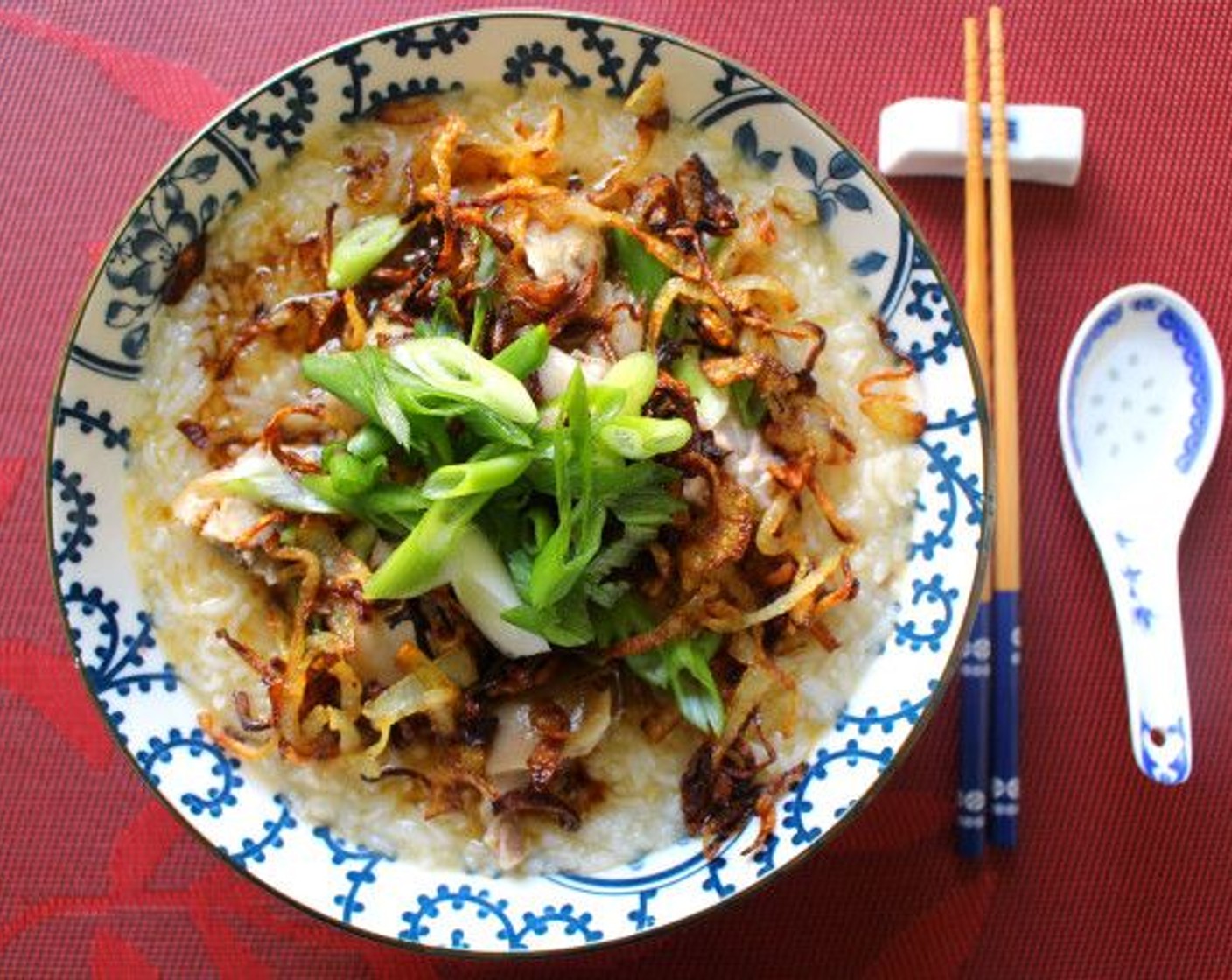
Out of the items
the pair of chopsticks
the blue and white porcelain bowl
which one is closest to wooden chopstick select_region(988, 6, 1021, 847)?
the pair of chopsticks

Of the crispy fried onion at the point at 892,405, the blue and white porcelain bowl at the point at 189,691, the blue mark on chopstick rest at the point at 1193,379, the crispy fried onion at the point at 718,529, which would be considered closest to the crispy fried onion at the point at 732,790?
the blue and white porcelain bowl at the point at 189,691

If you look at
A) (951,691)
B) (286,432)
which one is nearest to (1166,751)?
(951,691)

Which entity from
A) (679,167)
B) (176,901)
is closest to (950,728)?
(679,167)

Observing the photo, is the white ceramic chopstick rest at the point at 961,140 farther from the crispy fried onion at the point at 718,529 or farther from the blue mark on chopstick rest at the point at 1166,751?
the blue mark on chopstick rest at the point at 1166,751

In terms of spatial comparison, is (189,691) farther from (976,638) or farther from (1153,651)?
(1153,651)

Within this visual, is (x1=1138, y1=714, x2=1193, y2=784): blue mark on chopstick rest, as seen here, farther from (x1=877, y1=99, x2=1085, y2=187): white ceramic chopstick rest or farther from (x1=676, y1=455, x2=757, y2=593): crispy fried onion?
(x1=877, y1=99, x2=1085, y2=187): white ceramic chopstick rest

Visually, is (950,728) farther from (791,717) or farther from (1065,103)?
(1065,103)
